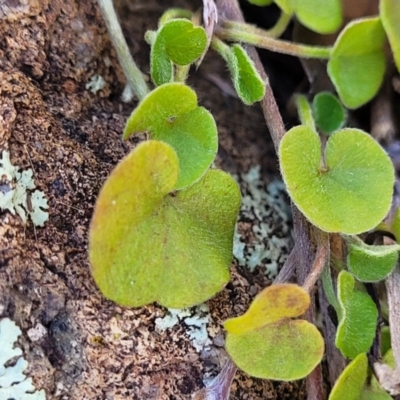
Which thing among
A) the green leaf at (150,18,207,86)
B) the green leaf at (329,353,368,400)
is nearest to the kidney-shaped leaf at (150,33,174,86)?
the green leaf at (150,18,207,86)

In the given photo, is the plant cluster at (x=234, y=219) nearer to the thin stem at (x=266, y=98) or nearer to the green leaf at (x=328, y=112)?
the thin stem at (x=266, y=98)

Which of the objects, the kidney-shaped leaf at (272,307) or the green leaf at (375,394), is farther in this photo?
the green leaf at (375,394)

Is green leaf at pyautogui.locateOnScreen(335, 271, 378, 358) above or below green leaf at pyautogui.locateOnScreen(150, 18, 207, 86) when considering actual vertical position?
below

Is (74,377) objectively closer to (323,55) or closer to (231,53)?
(231,53)

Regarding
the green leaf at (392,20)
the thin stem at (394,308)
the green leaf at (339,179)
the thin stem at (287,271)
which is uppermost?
the green leaf at (392,20)

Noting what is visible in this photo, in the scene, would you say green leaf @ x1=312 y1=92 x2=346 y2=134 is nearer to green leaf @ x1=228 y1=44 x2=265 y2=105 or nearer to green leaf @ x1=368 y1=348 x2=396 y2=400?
green leaf @ x1=228 y1=44 x2=265 y2=105

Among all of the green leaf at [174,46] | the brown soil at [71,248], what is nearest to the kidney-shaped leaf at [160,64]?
the green leaf at [174,46]
